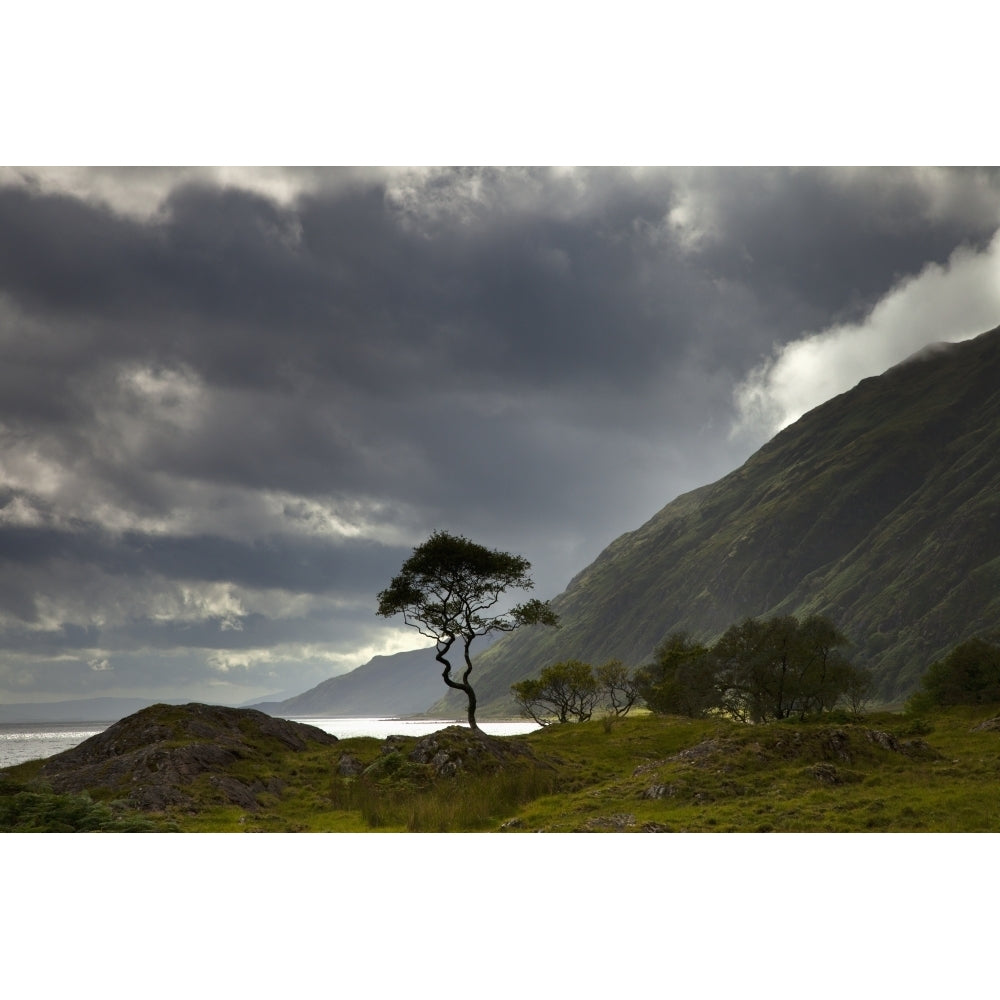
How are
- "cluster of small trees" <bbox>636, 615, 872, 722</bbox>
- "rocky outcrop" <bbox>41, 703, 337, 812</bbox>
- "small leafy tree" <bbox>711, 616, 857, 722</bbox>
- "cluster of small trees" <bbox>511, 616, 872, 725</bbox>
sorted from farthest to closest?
"cluster of small trees" <bbox>511, 616, 872, 725</bbox> → "cluster of small trees" <bbox>636, 615, 872, 722</bbox> → "small leafy tree" <bbox>711, 616, 857, 722</bbox> → "rocky outcrop" <bbox>41, 703, 337, 812</bbox>

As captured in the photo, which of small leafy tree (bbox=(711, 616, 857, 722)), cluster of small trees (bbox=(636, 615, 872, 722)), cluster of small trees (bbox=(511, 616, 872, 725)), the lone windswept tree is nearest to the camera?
the lone windswept tree

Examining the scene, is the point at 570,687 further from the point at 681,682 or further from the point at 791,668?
the point at 791,668

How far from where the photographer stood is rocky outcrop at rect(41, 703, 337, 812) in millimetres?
20750

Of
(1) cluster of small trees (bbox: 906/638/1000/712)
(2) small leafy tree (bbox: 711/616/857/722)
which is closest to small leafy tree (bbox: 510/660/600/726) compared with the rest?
(2) small leafy tree (bbox: 711/616/857/722)

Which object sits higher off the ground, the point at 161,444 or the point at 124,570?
the point at 161,444

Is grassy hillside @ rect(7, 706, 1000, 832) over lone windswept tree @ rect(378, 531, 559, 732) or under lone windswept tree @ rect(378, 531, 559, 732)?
under

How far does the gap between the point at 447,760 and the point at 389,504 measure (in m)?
13.3

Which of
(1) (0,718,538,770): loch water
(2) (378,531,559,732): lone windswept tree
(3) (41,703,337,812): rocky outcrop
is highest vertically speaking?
(2) (378,531,559,732): lone windswept tree

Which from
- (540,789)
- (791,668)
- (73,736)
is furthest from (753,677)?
(73,736)

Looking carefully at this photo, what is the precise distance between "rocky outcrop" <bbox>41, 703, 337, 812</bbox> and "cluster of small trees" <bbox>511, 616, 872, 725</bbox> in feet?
117

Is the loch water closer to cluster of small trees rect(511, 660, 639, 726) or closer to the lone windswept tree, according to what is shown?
cluster of small trees rect(511, 660, 639, 726)
